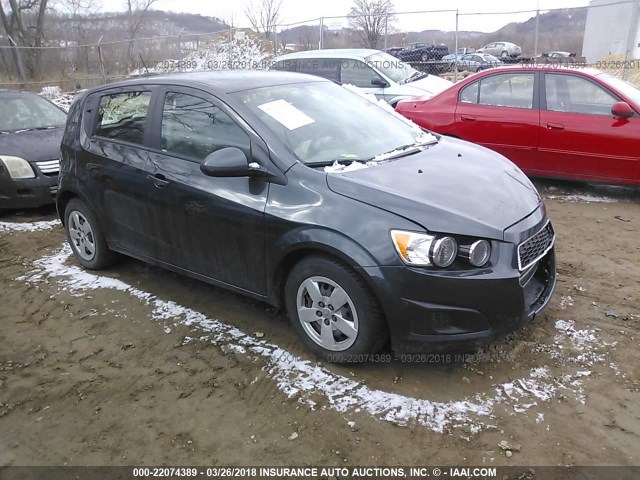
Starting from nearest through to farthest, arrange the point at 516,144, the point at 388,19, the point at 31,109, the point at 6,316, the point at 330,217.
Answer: the point at 330,217 → the point at 6,316 → the point at 516,144 → the point at 31,109 → the point at 388,19

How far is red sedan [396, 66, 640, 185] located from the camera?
586 centimetres

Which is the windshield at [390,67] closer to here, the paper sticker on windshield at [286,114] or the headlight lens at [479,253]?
the paper sticker on windshield at [286,114]

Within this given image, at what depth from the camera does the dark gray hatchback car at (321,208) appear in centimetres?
276

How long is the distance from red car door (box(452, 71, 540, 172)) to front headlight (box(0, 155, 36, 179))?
550 cm

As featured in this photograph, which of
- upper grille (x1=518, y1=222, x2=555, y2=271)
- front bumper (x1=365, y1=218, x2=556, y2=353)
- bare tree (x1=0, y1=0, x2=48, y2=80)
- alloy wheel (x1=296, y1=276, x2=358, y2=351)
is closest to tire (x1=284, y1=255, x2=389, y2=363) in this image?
alloy wheel (x1=296, y1=276, x2=358, y2=351)

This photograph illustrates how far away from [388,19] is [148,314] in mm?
14579

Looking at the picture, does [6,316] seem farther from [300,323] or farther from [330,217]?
[330,217]

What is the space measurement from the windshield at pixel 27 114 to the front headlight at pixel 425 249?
643 centimetres

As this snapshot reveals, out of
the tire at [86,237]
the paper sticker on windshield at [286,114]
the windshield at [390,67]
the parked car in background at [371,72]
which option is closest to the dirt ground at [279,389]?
the tire at [86,237]

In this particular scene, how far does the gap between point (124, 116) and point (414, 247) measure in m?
2.73

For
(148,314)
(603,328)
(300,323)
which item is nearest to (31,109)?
(148,314)

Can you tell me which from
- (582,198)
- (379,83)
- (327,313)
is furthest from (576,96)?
(327,313)

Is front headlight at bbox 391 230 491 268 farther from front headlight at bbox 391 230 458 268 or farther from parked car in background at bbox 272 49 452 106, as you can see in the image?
parked car in background at bbox 272 49 452 106

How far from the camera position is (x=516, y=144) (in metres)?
6.47
